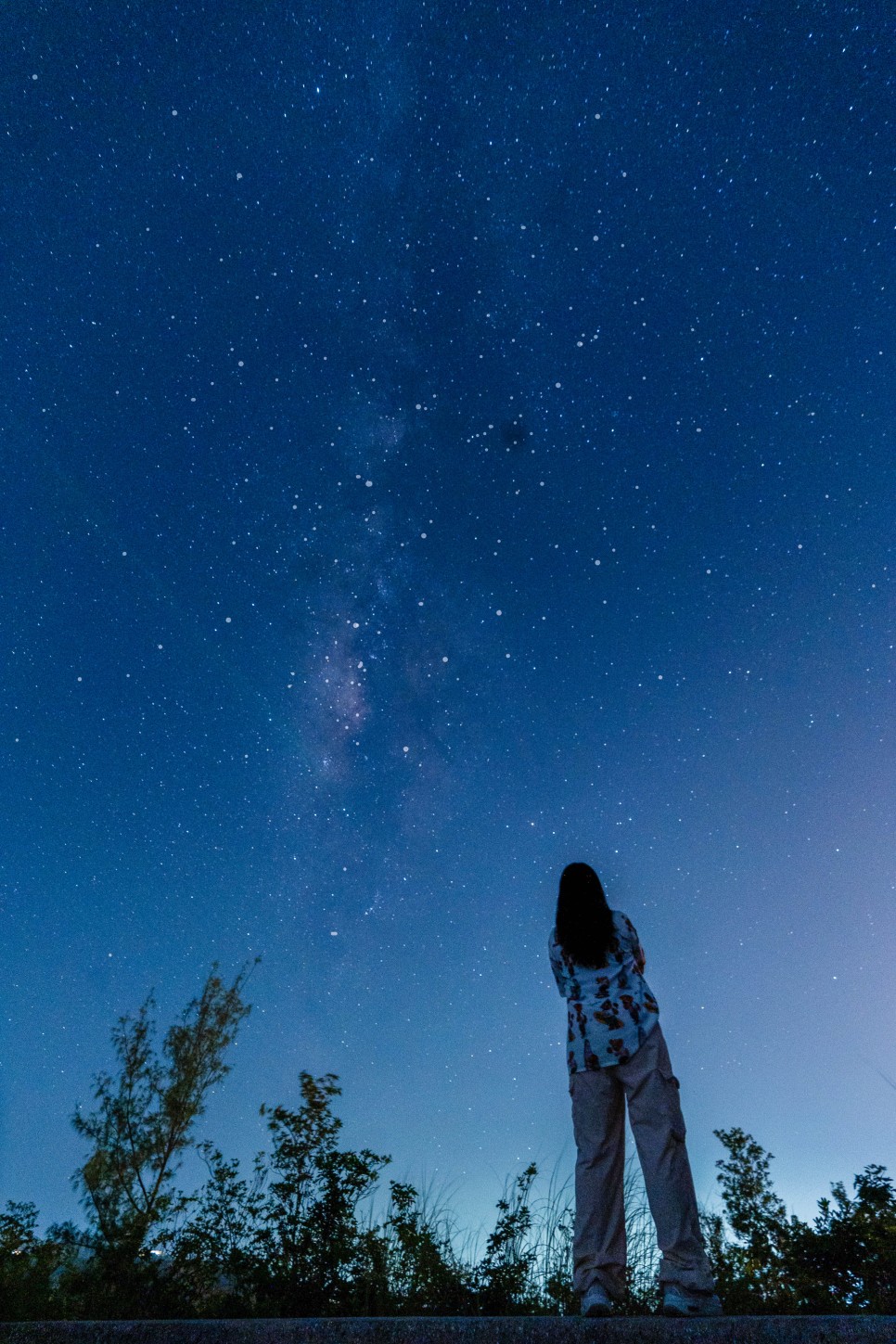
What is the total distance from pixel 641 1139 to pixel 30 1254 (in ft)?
27.3

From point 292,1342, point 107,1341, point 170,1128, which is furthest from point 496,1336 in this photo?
point 170,1128

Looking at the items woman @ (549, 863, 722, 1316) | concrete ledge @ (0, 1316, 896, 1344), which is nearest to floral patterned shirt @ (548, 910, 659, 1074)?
woman @ (549, 863, 722, 1316)

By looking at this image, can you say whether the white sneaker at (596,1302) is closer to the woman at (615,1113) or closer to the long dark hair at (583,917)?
the woman at (615,1113)

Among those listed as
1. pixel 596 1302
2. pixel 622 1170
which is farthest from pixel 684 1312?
pixel 622 1170

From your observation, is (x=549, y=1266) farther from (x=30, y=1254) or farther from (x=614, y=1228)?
(x=30, y=1254)

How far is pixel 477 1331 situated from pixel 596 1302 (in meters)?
0.84

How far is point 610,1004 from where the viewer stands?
11.0ft

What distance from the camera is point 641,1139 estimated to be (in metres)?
3.07

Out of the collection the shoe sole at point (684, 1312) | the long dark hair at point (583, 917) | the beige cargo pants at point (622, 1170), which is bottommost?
the shoe sole at point (684, 1312)

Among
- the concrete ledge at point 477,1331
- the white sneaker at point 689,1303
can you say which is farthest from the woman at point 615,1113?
the concrete ledge at point 477,1331

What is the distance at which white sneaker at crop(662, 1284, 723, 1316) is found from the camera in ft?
8.86

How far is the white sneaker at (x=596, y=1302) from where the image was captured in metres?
2.82

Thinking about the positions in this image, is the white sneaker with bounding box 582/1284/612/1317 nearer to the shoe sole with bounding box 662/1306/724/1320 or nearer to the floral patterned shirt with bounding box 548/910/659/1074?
the shoe sole with bounding box 662/1306/724/1320

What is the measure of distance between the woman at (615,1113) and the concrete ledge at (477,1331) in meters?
0.52
